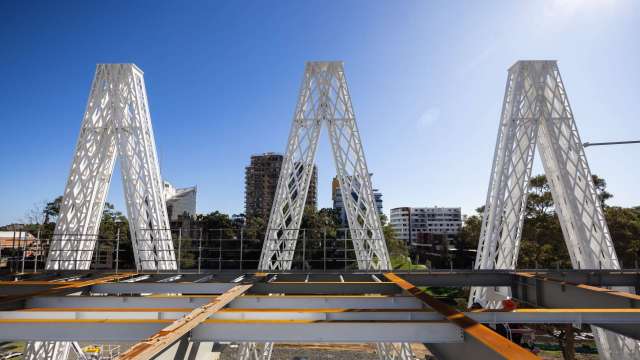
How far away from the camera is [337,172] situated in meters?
14.6

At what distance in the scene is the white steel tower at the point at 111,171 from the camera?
13.4 m

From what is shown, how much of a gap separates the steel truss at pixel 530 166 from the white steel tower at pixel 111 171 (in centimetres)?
1279

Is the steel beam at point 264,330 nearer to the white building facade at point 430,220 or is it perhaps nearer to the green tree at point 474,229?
the green tree at point 474,229

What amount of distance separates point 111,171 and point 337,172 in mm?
9539

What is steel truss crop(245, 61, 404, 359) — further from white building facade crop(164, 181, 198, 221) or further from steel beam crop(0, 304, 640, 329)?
white building facade crop(164, 181, 198, 221)

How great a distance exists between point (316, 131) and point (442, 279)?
845cm

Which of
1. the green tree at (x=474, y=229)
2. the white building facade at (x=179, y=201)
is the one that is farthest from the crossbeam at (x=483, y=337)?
the white building facade at (x=179, y=201)

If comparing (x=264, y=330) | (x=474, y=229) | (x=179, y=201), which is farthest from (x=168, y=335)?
(x=179, y=201)

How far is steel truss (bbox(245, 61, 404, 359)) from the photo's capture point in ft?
44.3

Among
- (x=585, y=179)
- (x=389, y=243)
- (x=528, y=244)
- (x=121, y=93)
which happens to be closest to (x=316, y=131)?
(x=121, y=93)

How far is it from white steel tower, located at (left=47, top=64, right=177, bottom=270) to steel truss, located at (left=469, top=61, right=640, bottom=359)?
42.0ft

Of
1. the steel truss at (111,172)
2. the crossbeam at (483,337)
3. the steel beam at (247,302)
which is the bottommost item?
the steel beam at (247,302)

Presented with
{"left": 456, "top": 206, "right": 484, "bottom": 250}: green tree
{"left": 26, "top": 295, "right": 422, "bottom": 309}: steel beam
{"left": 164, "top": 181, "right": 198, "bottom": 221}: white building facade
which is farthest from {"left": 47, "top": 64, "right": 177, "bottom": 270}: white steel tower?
{"left": 164, "top": 181, "right": 198, "bottom": 221}: white building facade

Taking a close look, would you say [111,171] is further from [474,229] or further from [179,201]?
[179,201]
